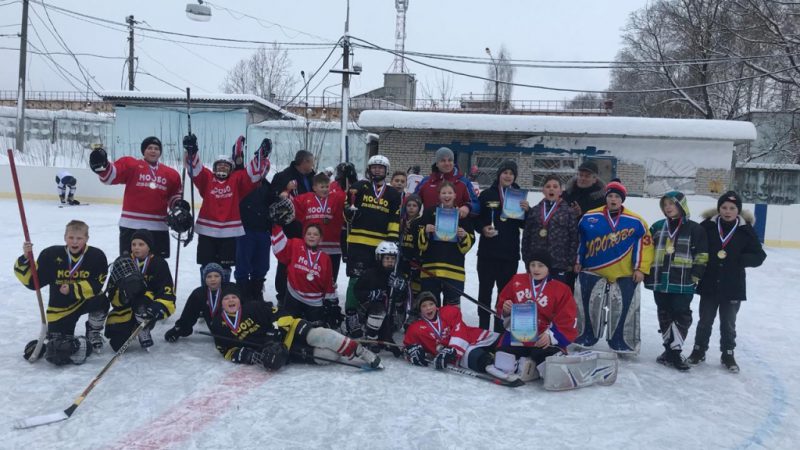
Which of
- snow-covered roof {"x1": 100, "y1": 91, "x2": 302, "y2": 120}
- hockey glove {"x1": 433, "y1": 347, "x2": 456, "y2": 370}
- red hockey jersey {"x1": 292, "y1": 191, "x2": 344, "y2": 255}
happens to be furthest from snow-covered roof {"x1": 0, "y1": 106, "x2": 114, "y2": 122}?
hockey glove {"x1": 433, "y1": 347, "x2": 456, "y2": 370}

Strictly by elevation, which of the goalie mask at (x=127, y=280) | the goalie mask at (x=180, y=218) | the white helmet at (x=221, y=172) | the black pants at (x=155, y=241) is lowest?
the goalie mask at (x=127, y=280)

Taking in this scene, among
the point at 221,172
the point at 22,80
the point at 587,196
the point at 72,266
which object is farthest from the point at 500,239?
the point at 22,80

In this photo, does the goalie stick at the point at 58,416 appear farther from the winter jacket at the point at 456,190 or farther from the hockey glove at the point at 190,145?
the winter jacket at the point at 456,190

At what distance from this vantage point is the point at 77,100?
2894 cm

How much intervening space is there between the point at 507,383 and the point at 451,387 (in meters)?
0.36

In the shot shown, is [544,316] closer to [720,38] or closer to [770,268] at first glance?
[770,268]

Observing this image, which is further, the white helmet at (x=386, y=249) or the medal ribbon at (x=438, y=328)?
the white helmet at (x=386, y=249)

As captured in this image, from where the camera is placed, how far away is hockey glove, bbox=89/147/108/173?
165 inches

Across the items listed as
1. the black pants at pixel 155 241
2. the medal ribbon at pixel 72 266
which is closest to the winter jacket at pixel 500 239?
the black pants at pixel 155 241

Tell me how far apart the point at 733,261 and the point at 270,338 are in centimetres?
330

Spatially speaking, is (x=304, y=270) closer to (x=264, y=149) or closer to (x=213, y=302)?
(x=213, y=302)

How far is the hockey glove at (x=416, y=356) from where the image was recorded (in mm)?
3828

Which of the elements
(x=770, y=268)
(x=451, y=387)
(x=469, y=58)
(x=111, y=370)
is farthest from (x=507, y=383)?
(x=469, y=58)

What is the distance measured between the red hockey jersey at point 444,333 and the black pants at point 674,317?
1279mm
